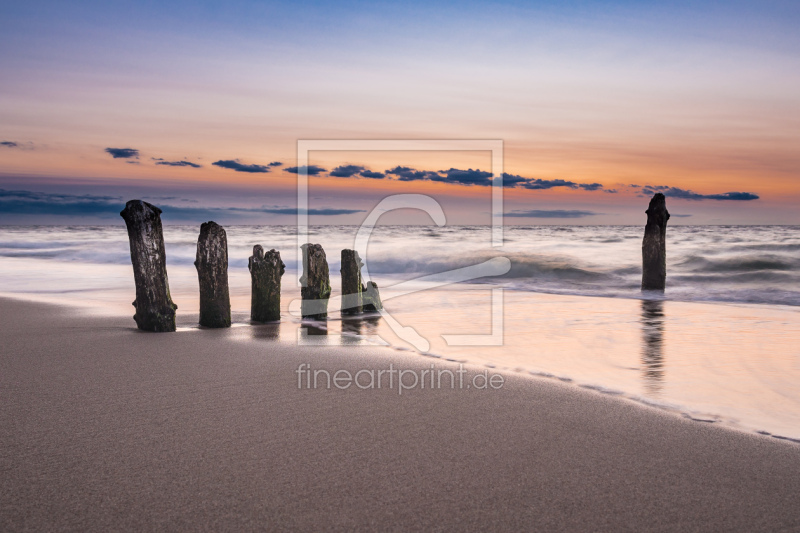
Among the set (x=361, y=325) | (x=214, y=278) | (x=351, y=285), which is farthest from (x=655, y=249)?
(x=214, y=278)

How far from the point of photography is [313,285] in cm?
877

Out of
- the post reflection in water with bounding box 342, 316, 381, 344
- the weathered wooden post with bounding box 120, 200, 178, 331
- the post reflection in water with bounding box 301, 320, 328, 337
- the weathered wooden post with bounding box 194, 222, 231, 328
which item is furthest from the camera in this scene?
the post reflection in water with bounding box 301, 320, 328, 337

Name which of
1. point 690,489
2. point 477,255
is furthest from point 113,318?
point 477,255

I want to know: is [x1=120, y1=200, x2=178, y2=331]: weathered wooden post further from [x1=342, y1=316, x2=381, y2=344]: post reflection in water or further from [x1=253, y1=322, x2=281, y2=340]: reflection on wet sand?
[x1=342, y1=316, x2=381, y2=344]: post reflection in water

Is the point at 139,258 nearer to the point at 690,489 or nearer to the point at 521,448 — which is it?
the point at 521,448

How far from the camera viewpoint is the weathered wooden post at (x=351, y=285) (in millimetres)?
9211

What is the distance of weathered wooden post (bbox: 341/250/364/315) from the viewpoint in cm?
921

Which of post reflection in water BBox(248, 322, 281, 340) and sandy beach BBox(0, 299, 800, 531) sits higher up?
sandy beach BBox(0, 299, 800, 531)

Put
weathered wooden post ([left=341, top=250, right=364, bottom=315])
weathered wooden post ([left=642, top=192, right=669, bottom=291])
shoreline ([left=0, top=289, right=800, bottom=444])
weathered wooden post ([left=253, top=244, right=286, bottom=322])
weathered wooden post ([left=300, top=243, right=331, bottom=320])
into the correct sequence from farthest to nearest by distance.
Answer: weathered wooden post ([left=642, top=192, right=669, bottom=291]) → weathered wooden post ([left=341, top=250, right=364, bottom=315]) → weathered wooden post ([left=300, top=243, right=331, bottom=320]) → weathered wooden post ([left=253, top=244, right=286, bottom=322]) → shoreline ([left=0, top=289, right=800, bottom=444])

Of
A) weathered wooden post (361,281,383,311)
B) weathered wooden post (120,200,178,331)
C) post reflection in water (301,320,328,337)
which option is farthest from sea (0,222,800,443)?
weathered wooden post (120,200,178,331)

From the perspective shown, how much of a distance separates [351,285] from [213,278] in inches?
92.7

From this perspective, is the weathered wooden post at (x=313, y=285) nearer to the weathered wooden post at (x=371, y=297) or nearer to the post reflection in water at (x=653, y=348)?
the weathered wooden post at (x=371, y=297)

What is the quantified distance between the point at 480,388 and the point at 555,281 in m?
14.5

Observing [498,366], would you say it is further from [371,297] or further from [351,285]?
[371,297]
